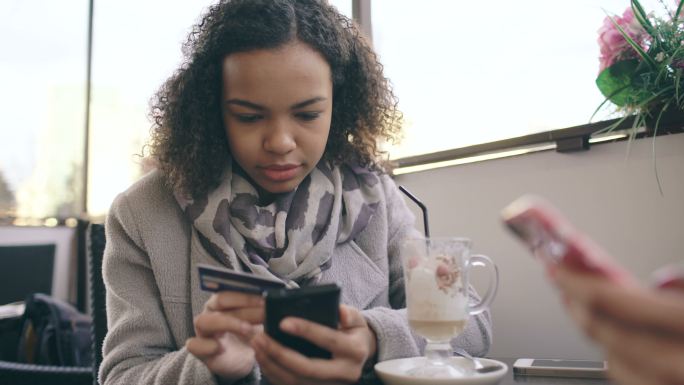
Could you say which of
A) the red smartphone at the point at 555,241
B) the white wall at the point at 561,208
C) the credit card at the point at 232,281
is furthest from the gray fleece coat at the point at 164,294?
the red smartphone at the point at 555,241

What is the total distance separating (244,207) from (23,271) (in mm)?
2783

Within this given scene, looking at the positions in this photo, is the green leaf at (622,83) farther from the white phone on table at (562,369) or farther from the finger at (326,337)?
the finger at (326,337)

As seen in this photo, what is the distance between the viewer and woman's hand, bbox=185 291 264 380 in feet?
2.46

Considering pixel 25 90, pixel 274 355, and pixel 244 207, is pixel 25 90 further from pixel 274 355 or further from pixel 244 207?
pixel 274 355

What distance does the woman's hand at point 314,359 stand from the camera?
2.37ft

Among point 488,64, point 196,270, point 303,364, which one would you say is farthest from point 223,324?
point 488,64

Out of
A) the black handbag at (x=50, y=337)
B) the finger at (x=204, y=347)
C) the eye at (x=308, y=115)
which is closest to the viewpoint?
the finger at (x=204, y=347)

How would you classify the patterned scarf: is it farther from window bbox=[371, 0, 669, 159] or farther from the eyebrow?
window bbox=[371, 0, 669, 159]

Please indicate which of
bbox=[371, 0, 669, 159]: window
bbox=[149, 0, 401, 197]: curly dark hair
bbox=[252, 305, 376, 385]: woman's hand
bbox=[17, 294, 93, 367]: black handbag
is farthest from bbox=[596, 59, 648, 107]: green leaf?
bbox=[17, 294, 93, 367]: black handbag

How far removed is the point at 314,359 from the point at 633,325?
1.80 feet

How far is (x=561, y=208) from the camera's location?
1.53 meters

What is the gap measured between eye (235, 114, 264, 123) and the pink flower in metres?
0.82

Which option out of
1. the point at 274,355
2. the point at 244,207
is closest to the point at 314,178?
the point at 244,207

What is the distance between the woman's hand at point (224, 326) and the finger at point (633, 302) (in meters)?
0.52
